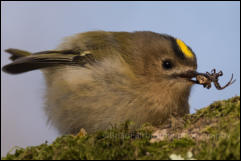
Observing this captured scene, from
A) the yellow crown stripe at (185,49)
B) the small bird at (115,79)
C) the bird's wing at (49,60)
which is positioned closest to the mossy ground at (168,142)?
the small bird at (115,79)

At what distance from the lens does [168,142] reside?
1.66 metres

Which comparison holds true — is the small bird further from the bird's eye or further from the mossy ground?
the mossy ground

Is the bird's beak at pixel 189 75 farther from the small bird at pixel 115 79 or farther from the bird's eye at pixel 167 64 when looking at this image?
the bird's eye at pixel 167 64

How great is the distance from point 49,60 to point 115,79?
0.71 m

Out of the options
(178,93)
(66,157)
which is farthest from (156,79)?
(66,157)

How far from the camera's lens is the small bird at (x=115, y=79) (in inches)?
93.0

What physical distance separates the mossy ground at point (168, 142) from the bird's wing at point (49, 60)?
39.6 inches

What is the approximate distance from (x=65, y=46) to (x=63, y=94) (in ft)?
2.28

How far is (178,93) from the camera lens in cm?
254

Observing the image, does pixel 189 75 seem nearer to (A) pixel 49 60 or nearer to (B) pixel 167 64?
(B) pixel 167 64

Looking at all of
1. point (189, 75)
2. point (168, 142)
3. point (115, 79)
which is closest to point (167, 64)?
point (189, 75)

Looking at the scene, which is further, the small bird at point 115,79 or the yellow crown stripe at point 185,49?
the yellow crown stripe at point 185,49

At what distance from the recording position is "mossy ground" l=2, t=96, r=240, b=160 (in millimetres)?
1465

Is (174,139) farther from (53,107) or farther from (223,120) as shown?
(53,107)
